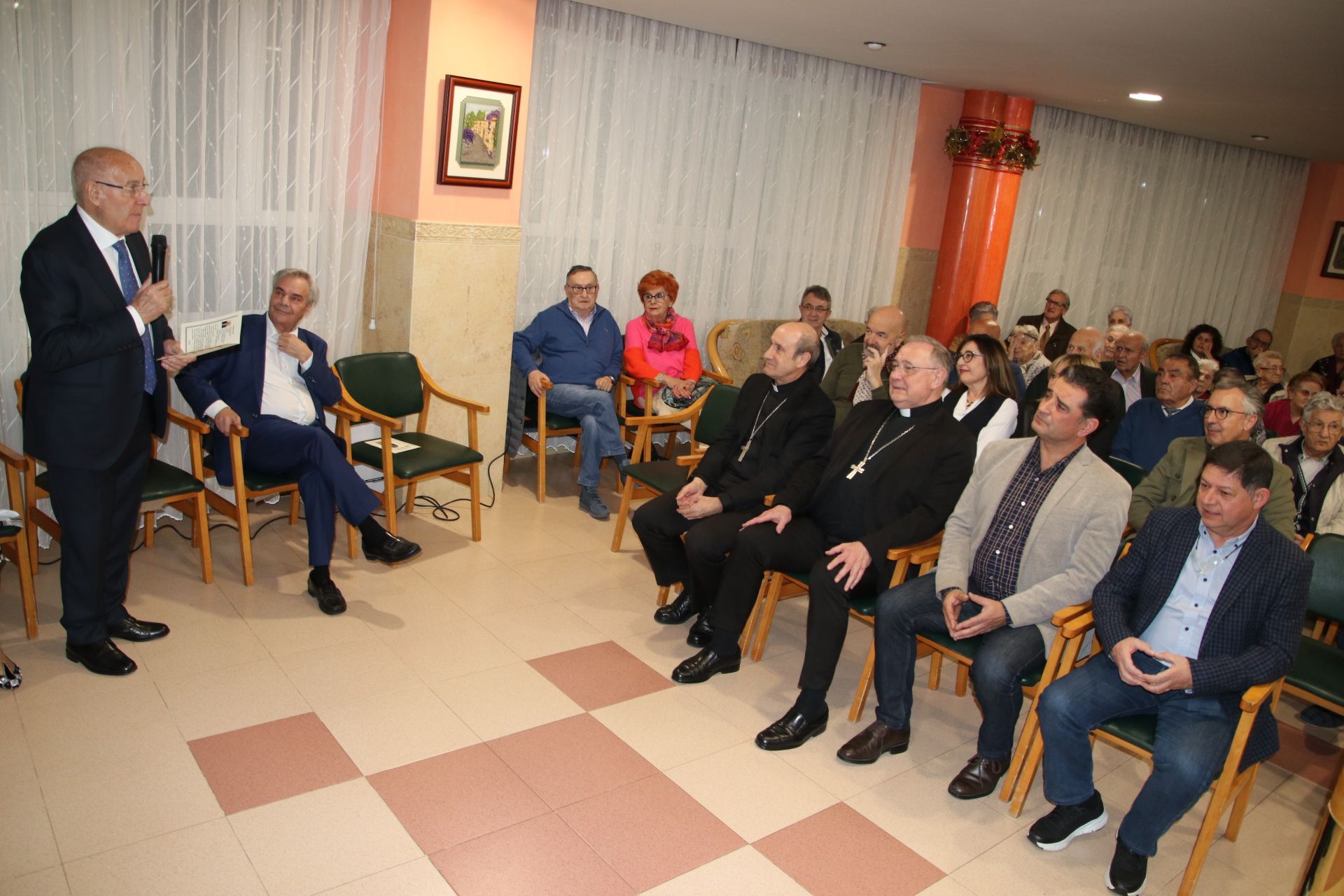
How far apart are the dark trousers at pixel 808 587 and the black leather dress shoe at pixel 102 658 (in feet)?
6.34

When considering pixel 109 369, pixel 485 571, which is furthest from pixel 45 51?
pixel 485 571

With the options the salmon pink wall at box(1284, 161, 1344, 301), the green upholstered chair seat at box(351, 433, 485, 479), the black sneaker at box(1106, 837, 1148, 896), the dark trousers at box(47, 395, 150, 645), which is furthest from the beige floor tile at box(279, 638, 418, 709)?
the salmon pink wall at box(1284, 161, 1344, 301)

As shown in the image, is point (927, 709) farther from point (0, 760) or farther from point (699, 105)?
point (699, 105)

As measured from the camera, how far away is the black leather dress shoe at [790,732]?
123 inches

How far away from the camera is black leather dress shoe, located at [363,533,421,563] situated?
414 centimetres

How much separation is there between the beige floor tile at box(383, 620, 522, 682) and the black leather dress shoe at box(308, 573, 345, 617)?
28 cm

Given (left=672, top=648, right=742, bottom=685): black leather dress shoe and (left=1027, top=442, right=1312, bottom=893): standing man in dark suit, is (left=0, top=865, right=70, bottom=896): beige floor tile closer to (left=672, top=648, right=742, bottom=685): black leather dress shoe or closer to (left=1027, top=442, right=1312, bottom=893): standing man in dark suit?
(left=672, top=648, right=742, bottom=685): black leather dress shoe

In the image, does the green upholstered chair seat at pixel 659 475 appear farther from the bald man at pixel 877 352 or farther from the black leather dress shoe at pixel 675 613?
the bald man at pixel 877 352

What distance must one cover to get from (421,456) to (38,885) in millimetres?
2360

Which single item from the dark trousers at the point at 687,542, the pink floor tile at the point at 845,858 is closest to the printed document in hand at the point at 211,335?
the dark trousers at the point at 687,542

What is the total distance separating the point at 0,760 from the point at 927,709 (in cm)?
288

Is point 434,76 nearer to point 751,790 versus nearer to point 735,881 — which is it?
point 751,790

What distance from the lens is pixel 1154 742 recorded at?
2.66 m

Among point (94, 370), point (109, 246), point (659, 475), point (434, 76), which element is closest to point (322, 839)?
point (94, 370)
